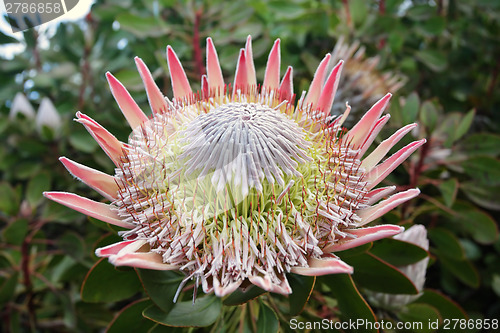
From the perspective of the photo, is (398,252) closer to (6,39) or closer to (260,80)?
(260,80)

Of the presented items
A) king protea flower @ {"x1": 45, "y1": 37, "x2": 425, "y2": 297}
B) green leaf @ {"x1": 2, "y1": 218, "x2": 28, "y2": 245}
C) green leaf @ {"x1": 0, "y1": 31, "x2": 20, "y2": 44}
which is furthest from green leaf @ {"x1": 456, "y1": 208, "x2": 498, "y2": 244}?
green leaf @ {"x1": 0, "y1": 31, "x2": 20, "y2": 44}

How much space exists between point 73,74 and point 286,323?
1.92 meters

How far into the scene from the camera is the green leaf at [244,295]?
0.83 metres

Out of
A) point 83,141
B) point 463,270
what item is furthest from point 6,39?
point 463,270

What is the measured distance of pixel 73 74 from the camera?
2271 millimetres

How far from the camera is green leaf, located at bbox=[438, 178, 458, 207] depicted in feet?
4.65

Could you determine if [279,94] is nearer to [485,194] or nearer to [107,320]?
[485,194]

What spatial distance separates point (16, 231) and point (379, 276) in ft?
4.49

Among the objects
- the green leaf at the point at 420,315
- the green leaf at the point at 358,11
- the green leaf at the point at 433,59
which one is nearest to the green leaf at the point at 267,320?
the green leaf at the point at 420,315

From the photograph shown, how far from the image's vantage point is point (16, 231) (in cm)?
153

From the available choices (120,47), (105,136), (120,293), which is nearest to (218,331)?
(120,293)

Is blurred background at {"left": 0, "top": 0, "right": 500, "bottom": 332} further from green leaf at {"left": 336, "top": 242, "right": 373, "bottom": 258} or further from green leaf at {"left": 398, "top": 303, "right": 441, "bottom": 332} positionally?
green leaf at {"left": 336, "top": 242, "right": 373, "bottom": 258}

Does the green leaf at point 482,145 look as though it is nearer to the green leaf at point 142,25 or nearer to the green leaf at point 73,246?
the green leaf at point 142,25

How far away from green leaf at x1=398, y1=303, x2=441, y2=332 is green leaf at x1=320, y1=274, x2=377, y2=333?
318 millimetres
